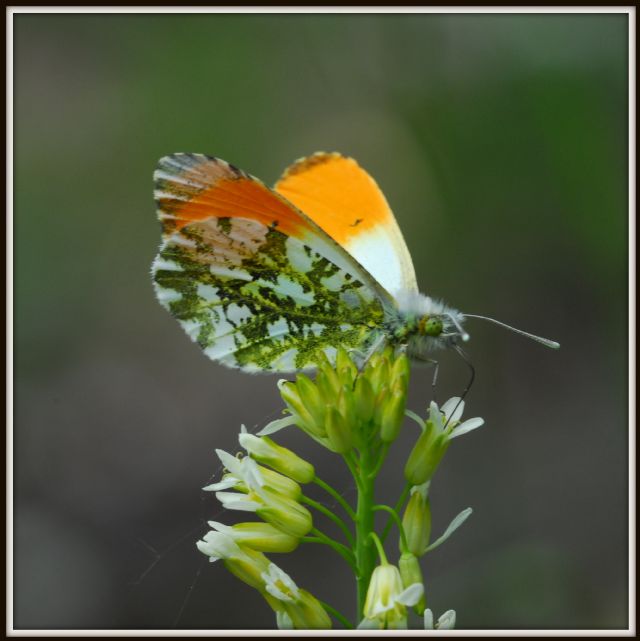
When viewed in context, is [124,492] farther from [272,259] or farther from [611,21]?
[611,21]

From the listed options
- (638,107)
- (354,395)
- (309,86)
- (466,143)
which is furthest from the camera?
(309,86)

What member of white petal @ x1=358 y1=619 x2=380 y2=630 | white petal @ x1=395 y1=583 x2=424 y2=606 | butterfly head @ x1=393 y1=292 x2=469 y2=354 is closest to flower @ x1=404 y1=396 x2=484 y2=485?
butterfly head @ x1=393 y1=292 x2=469 y2=354

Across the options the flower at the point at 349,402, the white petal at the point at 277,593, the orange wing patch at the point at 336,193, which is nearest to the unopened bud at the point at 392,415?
the flower at the point at 349,402

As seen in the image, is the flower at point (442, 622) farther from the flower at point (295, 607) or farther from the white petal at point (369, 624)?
the flower at point (295, 607)

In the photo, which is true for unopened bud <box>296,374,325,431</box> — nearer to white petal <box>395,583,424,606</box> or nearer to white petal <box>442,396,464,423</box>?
white petal <box>442,396,464,423</box>

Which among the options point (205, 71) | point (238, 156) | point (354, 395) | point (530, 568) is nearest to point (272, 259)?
point (354, 395)

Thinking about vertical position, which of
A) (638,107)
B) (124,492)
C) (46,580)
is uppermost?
(638,107)

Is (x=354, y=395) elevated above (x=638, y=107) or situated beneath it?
situated beneath
